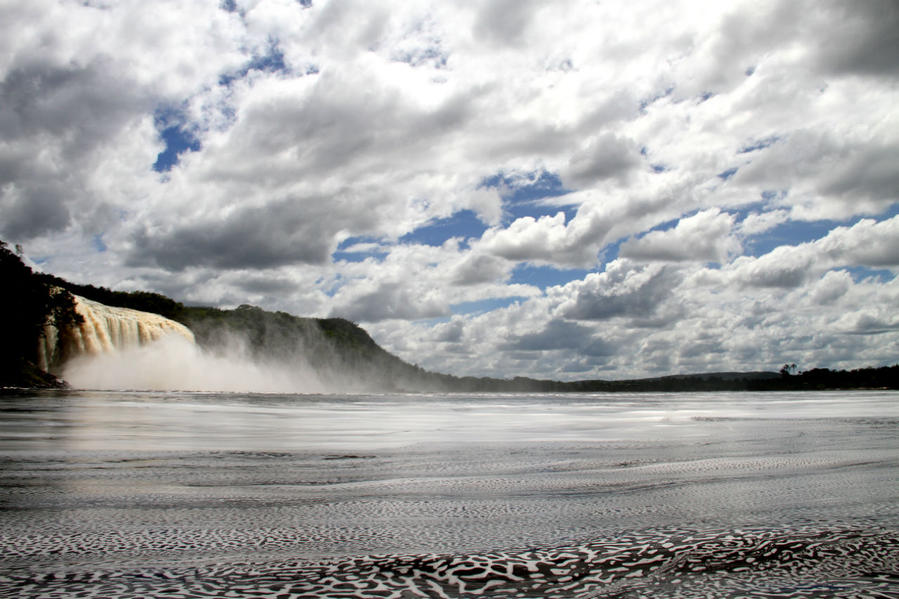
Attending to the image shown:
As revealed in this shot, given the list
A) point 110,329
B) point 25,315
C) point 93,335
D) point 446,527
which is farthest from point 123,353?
point 446,527

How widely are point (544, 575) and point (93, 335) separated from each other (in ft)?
259

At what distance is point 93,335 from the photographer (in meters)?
70.5

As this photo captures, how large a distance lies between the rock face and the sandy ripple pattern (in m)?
77.0

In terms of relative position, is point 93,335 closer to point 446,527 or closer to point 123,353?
point 123,353

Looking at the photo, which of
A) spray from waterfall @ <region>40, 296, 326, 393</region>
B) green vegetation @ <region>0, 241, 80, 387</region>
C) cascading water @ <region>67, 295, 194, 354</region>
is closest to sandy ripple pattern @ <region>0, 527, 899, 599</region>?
green vegetation @ <region>0, 241, 80, 387</region>

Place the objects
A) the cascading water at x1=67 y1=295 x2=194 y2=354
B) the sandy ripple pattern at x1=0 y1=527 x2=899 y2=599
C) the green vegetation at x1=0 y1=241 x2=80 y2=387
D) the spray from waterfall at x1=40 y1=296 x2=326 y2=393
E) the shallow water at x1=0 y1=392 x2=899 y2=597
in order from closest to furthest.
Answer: the sandy ripple pattern at x1=0 y1=527 x2=899 y2=599 < the shallow water at x1=0 y1=392 x2=899 y2=597 < the green vegetation at x1=0 y1=241 x2=80 y2=387 < the spray from waterfall at x1=40 y1=296 x2=326 y2=393 < the cascading water at x1=67 y1=295 x2=194 y2=354

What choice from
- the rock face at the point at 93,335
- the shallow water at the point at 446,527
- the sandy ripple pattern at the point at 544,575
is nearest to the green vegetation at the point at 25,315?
the rock face at the point at 93,335

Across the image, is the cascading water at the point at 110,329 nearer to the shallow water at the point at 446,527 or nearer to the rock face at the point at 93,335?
the rock face at the point at 93,335

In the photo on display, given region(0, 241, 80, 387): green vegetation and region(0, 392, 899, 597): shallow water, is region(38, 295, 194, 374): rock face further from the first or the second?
region(0, 392, 899, 597): shallow water

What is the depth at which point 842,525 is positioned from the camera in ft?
11.6

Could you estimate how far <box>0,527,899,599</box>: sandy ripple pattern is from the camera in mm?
2283

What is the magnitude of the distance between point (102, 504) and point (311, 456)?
13.5 feet

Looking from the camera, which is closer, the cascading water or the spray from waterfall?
the spray from waterfall

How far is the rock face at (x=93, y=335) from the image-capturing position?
223 ft
